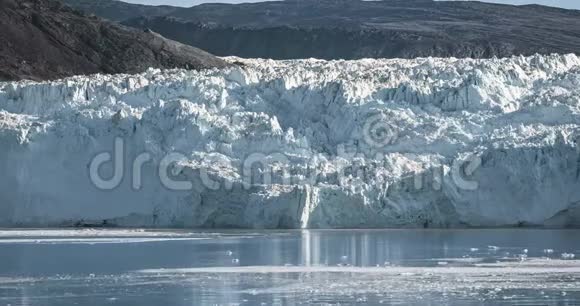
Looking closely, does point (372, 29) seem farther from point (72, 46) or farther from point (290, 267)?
point (290, 267)

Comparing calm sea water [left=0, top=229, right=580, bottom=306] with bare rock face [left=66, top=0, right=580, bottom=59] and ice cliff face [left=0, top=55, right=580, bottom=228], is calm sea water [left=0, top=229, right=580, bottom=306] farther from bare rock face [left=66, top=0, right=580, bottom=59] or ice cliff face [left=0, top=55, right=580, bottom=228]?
bare rock face [left=66, top=0, right=580, bottom=59]

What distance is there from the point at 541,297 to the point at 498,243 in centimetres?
767

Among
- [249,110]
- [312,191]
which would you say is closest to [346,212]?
[312,191]

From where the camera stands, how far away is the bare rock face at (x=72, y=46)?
1710 inches

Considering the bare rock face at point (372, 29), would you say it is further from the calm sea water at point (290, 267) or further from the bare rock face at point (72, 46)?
the calm sea water at point (290, 267)

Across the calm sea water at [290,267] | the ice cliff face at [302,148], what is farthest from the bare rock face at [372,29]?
the calm sea water at [290,267]

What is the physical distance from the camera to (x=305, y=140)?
27453 mm

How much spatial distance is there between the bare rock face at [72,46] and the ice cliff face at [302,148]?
45.9 ft

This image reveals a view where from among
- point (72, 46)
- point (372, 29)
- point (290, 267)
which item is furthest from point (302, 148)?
point (372, 29)

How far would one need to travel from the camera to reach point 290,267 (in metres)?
19.7

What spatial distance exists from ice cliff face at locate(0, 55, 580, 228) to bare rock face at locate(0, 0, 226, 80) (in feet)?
45.9

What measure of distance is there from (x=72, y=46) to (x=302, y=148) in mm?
20533

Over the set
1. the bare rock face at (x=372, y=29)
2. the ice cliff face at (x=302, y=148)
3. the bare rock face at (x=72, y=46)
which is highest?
the bare rock face at (x=372, y=29)

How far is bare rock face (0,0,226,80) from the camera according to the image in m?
43.4
